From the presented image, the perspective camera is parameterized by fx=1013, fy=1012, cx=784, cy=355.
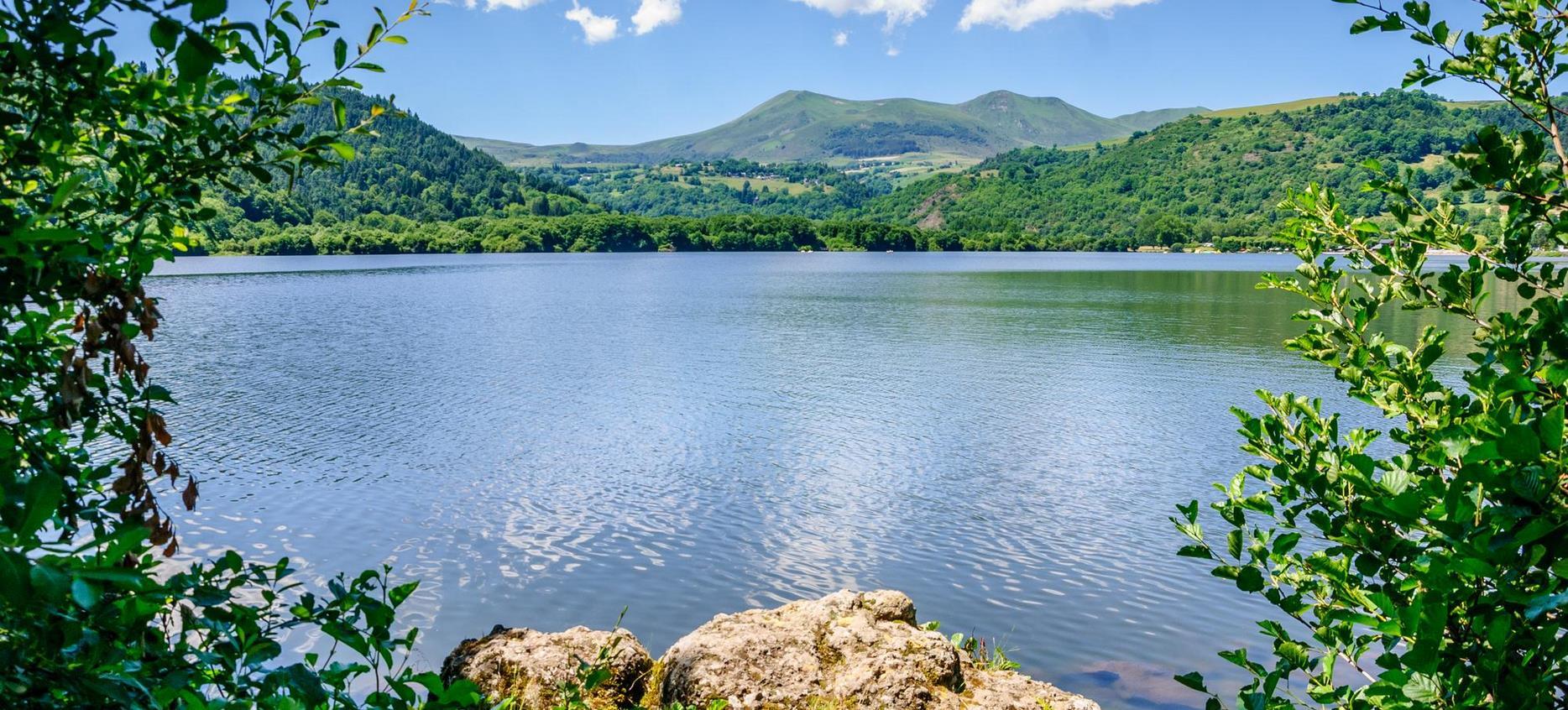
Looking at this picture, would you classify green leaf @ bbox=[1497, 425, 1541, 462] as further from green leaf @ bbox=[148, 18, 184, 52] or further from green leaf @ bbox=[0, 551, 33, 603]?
green leaf @ bbox=[0, 551, 33, 603]

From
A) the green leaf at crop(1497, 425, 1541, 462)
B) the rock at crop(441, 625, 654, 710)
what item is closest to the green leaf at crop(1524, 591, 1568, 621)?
the green leaf at crop(1497, 425, 1541, 462)

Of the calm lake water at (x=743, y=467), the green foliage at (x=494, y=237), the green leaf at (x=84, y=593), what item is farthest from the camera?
the green foliage at (x=494, y=237)

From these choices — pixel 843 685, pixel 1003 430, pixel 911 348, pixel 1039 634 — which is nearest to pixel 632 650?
pixel 843 685

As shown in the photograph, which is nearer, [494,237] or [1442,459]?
[1442,459]

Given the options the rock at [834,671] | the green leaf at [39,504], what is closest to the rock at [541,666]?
the rock at [834,671]

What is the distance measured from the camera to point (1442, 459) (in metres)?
3.05

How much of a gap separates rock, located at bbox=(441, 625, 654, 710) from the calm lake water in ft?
10.8

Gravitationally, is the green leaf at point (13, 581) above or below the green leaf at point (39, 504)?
below

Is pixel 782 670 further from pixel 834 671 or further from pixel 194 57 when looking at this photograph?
pixel 194 57

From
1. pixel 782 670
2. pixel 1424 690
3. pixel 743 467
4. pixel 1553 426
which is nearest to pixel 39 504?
pixel 1553 426

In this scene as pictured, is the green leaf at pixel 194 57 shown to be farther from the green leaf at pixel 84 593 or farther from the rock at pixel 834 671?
the rock at pixel 834 671

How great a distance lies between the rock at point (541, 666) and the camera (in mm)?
8062

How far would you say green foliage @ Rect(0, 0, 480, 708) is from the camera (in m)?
2.30

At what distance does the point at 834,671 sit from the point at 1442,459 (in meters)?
5.61
